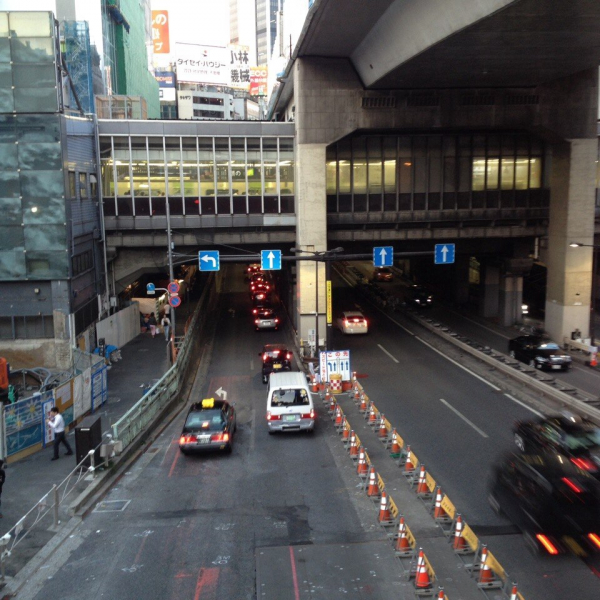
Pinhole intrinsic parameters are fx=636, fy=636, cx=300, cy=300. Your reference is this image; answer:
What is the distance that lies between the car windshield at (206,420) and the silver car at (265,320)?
2227 cm

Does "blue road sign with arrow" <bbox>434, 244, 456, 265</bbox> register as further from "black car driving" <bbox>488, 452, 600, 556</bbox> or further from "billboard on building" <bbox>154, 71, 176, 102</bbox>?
"billboard on building" <bbox>154, 71, 176, 102</bbox>

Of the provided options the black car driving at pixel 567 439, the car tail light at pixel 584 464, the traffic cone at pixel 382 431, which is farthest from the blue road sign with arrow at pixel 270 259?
the car tail light at pixel 584 464

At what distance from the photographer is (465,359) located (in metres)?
32.2

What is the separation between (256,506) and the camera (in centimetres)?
1547

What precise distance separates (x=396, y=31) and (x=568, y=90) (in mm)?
14136

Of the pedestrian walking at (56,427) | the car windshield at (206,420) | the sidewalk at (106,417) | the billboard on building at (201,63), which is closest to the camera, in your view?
the sidewalk at (106,417)

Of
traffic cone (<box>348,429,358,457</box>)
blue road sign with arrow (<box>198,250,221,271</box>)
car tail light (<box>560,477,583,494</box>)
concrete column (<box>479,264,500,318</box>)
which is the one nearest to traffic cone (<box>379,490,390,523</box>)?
car tail light (<box>560,477,583,494</box>)

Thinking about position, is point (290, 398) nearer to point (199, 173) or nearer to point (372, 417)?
point (372, 417)

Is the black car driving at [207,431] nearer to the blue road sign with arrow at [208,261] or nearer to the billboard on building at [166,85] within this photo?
the blue road sign with arrow at [208,261]

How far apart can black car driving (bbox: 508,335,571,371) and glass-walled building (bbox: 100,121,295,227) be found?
15.8 meters

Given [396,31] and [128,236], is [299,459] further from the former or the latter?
[128,236]

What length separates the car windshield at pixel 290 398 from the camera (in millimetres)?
21438

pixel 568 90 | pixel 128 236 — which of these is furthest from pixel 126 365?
pixel 568 90

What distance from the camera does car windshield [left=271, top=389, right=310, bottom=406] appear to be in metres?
21.4
